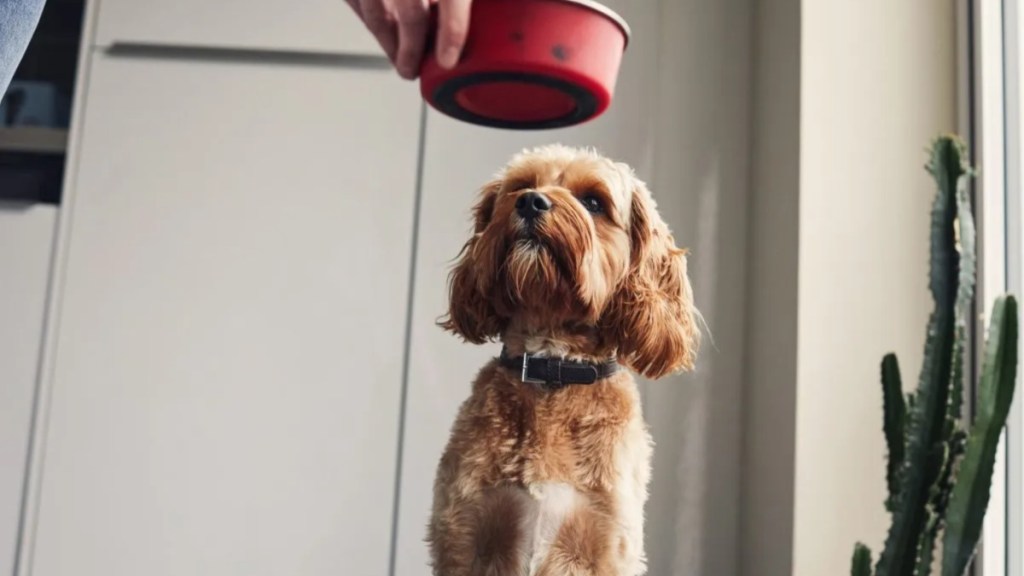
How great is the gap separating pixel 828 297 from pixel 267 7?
1.12m

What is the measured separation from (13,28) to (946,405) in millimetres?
933

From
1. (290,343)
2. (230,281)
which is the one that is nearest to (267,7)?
(230,281)

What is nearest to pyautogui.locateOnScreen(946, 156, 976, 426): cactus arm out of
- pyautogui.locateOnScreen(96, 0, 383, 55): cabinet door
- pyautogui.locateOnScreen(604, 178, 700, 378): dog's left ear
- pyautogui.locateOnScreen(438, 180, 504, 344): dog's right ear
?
pyautogui.locateOnScreen(604, 178, 700, 378): dog's left ear

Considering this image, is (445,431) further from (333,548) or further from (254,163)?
(254,163)

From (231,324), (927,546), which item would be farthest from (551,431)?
(231,324)

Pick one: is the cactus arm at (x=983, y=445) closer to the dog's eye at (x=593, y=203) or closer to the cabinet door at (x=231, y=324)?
the dog's eye at (x=593, y=203)

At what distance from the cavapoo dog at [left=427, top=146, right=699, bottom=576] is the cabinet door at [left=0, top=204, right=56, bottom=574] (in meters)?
0.98

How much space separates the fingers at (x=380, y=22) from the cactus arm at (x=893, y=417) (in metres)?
0.69

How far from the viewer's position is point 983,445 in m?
0.88

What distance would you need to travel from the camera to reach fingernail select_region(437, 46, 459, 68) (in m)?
0.74

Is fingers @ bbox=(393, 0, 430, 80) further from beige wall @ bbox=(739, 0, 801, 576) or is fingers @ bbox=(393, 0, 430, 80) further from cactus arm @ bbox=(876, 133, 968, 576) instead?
beige wall @ bbox=(739, 0, 801, 576)

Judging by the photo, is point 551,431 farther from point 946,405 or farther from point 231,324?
point 231,324

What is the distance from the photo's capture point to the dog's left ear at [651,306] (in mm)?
842

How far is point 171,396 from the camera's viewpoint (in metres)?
1.48
